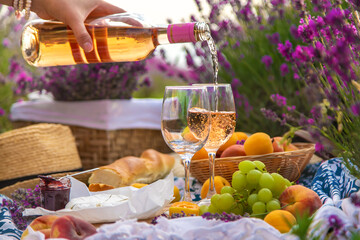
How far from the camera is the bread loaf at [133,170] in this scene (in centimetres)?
158

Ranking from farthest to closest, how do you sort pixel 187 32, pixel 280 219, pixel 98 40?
pixel 98 40 < pixel 187 32 < pixel 280 219

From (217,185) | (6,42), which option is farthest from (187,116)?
(6,42)

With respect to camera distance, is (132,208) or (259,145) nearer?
(132,208)

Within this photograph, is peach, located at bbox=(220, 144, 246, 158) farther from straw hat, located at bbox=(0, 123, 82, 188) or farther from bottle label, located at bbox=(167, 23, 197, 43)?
straw hat, located at bbox=(0, 123, 82, 188)

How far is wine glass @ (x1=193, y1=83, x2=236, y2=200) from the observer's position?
1291mm

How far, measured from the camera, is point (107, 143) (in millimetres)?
2520

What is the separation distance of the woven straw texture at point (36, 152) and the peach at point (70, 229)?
117 centimetres

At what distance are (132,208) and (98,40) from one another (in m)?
0.56

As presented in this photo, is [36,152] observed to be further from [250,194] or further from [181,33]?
[250,194]

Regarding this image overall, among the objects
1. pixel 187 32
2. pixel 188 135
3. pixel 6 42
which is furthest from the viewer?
pixel 6 42

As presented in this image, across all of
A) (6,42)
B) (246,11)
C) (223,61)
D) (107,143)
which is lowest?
(107,143)

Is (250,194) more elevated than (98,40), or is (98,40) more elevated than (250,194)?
(98,40)

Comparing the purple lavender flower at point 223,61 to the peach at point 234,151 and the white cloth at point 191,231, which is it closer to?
the peach at point 234,151

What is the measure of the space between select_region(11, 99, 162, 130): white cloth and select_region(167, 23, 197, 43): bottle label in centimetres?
130
